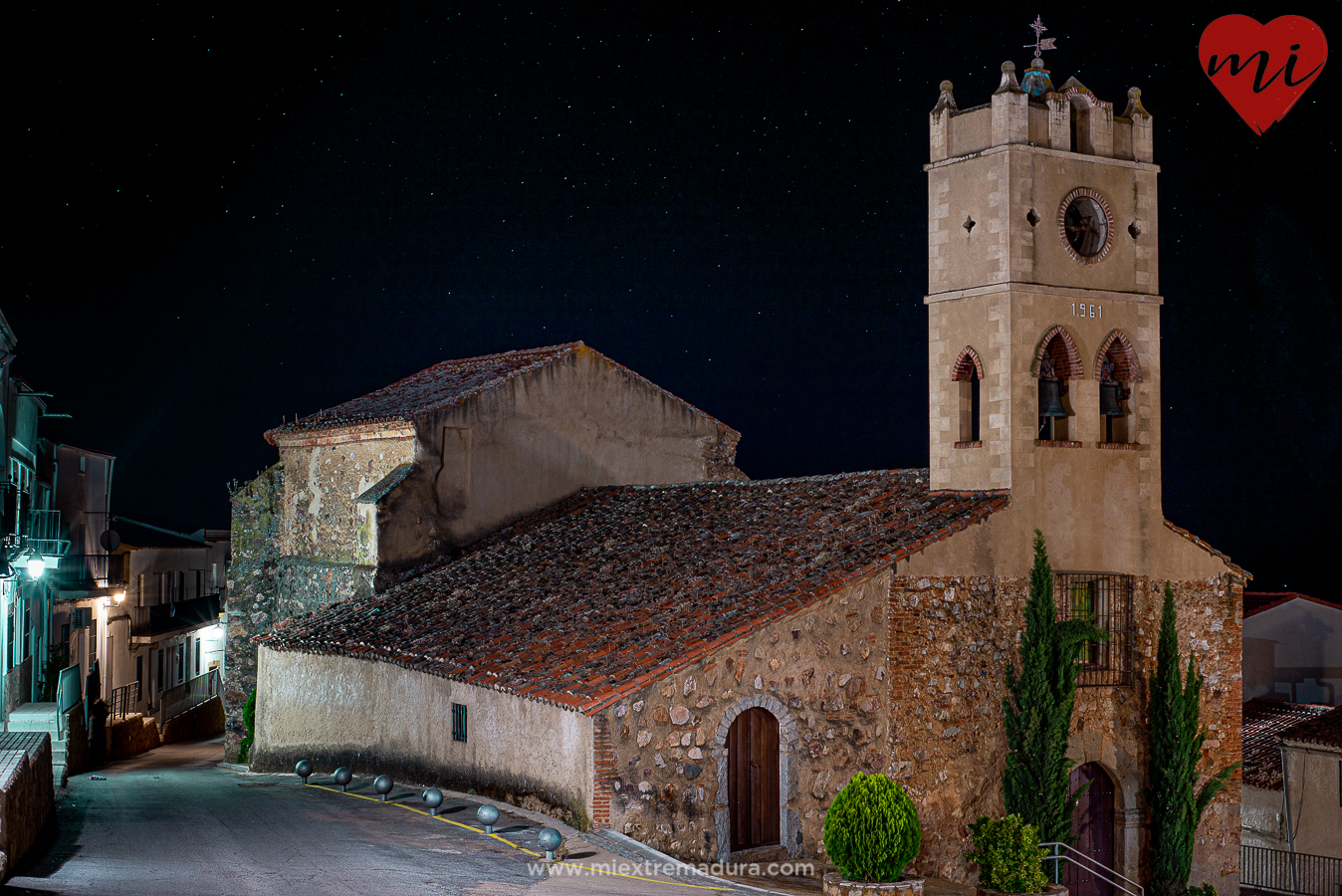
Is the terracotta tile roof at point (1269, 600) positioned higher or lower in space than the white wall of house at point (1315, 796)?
higher

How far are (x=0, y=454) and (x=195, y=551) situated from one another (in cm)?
2956

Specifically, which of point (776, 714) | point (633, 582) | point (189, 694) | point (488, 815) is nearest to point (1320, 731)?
point (633, 582)

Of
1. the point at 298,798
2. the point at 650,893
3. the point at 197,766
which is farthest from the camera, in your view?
the point at 197,766

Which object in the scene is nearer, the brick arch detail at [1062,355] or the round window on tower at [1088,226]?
the brick arch detail at [1062,355]

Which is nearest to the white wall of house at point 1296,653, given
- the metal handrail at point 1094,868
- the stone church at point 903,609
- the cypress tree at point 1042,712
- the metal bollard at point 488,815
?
the stone church at point 903,609

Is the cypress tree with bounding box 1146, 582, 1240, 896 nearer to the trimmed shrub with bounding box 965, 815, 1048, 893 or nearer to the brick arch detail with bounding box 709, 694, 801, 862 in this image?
the trimmed shrub with bounding box 965, 815, 1048, 893

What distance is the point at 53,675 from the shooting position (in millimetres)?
28719

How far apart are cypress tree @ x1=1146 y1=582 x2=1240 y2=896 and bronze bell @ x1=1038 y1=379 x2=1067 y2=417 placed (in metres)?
3.50

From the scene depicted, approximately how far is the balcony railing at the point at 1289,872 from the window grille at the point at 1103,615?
15.0 m

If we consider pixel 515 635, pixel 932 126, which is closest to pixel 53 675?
pixel 515 635

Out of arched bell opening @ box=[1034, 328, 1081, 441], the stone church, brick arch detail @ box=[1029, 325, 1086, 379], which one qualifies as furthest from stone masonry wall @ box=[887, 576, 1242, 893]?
brick arch detail @ box=[1029, 325, 1086, 379]

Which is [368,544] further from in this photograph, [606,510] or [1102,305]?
[1102,305]

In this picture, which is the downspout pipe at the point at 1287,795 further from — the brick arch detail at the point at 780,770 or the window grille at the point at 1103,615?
the brick arch detail at the point at 780,770

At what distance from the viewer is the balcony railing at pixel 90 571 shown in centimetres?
3125
